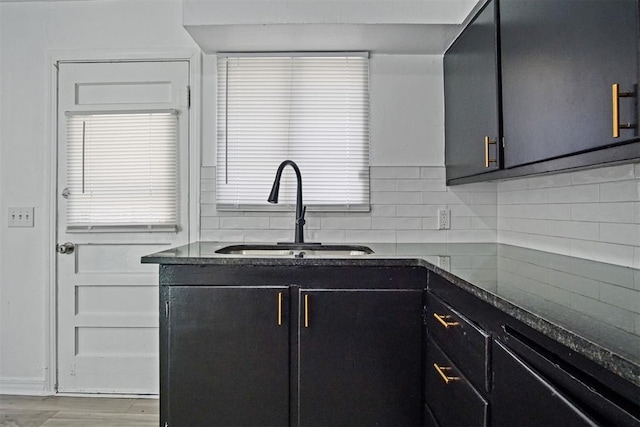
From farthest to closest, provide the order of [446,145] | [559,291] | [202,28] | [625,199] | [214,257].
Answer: [446,145] < [202,28] < [214,257] < [625,199] < [559,291]

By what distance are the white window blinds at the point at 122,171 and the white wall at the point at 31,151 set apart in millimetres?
182

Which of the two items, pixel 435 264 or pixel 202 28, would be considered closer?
pixel 435 264

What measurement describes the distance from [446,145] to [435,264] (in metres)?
1.08

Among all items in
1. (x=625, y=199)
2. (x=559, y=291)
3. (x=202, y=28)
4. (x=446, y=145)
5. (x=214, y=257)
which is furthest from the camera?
(x=446, y=145)

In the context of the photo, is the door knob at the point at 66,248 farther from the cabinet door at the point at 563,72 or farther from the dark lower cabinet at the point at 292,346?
the cabinet door at the point at 563,72

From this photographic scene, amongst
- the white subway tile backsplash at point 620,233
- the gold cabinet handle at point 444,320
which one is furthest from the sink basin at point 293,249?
the white subway tile backsplash at point 620,233

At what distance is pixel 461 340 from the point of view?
1.31 meters

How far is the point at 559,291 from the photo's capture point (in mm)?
1100

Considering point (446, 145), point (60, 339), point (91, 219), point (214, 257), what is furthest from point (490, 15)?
point (60, 339)

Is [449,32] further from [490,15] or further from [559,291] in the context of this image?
[559,291]

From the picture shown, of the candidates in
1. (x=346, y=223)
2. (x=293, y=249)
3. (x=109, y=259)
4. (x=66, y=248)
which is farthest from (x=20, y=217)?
(x=346, y=223)

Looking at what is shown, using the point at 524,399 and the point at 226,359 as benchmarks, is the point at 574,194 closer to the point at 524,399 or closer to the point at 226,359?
the point at 524,399

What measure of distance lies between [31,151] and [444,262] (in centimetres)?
235

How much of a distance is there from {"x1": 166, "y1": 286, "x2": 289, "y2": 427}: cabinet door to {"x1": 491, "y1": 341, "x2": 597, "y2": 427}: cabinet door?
89cm
